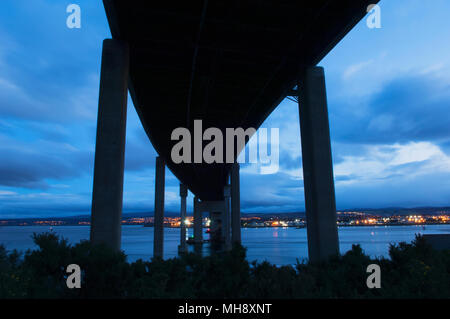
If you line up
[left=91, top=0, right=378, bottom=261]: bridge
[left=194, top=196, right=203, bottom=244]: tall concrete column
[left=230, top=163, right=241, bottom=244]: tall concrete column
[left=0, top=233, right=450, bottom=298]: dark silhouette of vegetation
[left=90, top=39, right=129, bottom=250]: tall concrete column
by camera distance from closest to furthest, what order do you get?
1. [left=0, top=233, right=450, bottom=298]: dark silhouette of vegetation
2. [left=90, top=39, right=129, bottom=250]: tall concrete column
3. [left=91, top=0, right=378, bottom=261]: bridge
4. [left=230, top=163, right=241, bottom=244]: tall concrete column
5. [left=194, top=196, right=203, bottom=244]: tall concrete column

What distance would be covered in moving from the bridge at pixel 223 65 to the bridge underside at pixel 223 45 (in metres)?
0.04

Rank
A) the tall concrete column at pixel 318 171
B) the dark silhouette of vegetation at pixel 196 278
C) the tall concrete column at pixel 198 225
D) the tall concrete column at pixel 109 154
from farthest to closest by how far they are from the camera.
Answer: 1. the tall concrete column at pixel 198 225
2. the tall concrete column at pixel 318 171
3. the tall concrete column at pixel 109 154
4. the dark silhouette of vegetation at pixel 196 278

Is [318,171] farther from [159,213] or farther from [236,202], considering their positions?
[236,202]

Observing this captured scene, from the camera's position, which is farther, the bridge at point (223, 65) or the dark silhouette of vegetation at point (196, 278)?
the bridge at point (223, 65)

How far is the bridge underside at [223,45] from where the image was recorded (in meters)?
11.7

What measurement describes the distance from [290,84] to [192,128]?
47.1 ft

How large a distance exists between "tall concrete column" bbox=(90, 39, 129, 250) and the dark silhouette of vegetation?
10.0 feet

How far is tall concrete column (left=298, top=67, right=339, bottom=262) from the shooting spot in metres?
13.7

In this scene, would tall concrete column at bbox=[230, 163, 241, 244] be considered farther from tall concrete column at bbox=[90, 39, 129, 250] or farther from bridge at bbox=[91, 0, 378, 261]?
tall concrete column at bbox=[90, 39, 129, 250]

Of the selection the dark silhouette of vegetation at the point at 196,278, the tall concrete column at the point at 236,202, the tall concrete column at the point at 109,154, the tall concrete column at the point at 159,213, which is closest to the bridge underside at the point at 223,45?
the tall concrete column at the point at 109,154

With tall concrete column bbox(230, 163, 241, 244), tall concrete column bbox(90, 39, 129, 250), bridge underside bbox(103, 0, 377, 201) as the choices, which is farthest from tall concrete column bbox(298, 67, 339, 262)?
tall concrete column bbox(230, 163, 241, 244)

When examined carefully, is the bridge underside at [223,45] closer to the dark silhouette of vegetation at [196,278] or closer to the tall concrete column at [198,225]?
the dark silhouette of vegetation at [196,278]
